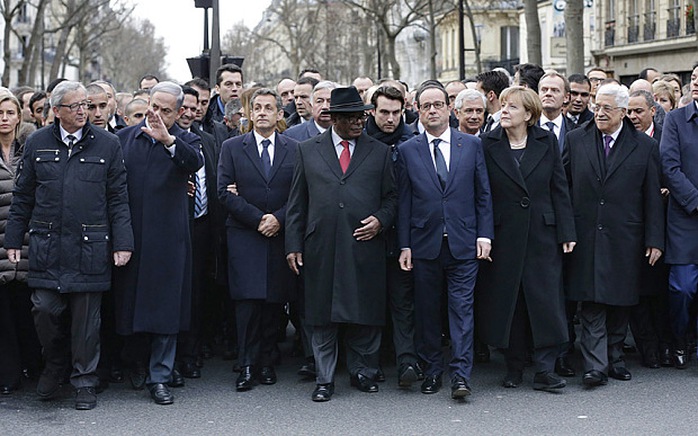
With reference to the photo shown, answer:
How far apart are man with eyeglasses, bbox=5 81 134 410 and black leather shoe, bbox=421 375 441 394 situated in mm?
2531

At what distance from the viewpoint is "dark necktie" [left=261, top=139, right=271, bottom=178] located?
32.2 ft

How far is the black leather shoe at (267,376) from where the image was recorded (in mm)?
9766

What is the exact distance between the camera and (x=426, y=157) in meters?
9.41

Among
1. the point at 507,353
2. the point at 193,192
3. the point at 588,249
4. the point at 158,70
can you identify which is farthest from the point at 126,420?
the point at 158,70

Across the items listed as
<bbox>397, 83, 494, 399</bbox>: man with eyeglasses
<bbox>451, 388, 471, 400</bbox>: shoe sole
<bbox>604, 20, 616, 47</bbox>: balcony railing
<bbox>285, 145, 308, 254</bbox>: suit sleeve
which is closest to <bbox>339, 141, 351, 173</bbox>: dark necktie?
<bbox>285, 145, 308, 254</bbox>: suit sleeve

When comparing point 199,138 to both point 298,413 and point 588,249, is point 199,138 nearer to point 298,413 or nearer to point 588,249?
point 298,413

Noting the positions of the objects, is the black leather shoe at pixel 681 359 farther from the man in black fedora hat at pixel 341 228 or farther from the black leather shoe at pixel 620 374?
the man in black fedora hat at pixel 341 228

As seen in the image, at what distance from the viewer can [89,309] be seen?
904 centimetres

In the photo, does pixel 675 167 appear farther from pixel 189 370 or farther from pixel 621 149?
pixel 189 370

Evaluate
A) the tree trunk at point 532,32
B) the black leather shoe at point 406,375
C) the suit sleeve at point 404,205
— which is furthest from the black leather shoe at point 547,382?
the tree trunk at point 532,32

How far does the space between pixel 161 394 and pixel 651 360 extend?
419cm

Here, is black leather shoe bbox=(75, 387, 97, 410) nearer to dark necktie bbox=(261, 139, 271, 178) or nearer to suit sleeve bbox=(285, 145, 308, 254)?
suit sleeve bbox=(285, 145, 308, 254)

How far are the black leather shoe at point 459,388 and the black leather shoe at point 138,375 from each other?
8.35 feet

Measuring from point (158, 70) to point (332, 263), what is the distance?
133929 mm
